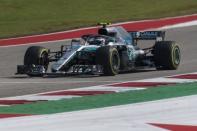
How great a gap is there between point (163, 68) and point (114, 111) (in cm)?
720

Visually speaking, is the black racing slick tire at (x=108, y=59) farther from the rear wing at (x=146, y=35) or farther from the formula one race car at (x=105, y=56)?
the rear wing at (x=146, y=35)

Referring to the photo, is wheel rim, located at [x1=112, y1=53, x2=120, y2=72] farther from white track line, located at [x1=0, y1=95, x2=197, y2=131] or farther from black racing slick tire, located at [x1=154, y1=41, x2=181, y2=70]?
white track line, located at [x1=0, y1=95, x2=197, y2=131]

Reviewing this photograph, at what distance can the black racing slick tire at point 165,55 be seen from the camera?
15.6 m

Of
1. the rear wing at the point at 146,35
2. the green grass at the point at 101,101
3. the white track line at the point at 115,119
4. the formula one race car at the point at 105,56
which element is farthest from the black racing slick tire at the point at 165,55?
the white track line at the point at 115,119

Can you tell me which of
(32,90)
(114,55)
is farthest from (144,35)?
(32,90)

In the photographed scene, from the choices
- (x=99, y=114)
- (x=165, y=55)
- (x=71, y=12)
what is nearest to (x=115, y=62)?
(x=165, y=55)

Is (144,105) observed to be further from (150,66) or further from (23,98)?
(150,66)

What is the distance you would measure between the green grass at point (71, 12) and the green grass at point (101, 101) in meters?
16.0

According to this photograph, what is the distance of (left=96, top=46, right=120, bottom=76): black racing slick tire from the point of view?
14.3 meters

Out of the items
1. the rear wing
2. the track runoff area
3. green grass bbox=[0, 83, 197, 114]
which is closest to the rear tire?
the rear wing

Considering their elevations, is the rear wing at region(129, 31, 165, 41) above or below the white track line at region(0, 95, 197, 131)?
above

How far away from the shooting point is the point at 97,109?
9062 millimetres

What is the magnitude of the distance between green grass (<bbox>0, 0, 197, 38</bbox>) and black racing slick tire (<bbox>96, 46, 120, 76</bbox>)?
1205cm

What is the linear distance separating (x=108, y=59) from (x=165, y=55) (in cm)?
184
